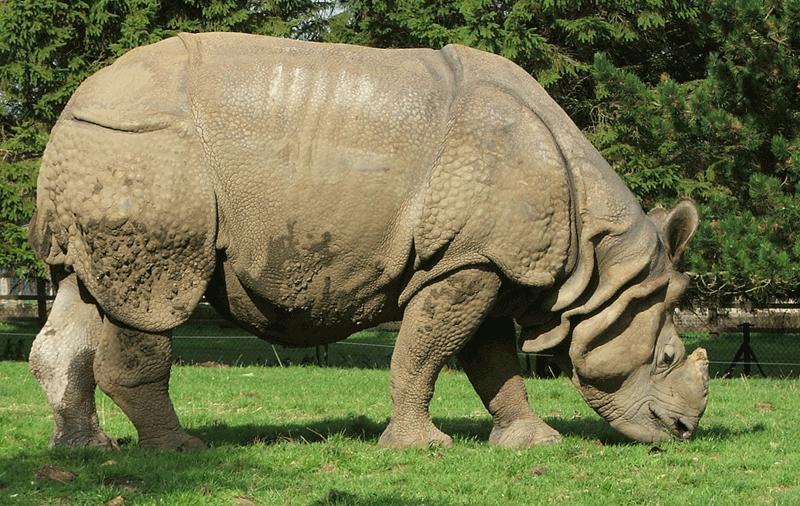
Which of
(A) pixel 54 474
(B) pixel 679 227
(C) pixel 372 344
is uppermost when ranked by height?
(B) pixel 679 227

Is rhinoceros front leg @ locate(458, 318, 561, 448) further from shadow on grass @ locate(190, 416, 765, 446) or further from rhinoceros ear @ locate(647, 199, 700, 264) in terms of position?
rhinoceros ear @ locate(647, 199, 700, 264)

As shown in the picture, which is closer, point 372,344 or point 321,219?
point 321,219

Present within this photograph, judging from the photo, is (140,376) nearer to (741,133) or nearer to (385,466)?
(385,466)

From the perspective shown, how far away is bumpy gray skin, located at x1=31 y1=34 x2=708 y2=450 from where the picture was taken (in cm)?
774

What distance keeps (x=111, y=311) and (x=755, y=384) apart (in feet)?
35.4

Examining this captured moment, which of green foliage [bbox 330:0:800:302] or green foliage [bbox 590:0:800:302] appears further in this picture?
green foliage [bbox 330:0:800:302]

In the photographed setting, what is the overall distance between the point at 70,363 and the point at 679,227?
14.8 feet

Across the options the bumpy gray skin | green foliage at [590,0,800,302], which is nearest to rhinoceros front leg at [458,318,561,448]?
the bumpy gray skin

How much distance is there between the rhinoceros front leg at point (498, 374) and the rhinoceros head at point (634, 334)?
0.30 metres

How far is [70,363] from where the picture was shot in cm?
830

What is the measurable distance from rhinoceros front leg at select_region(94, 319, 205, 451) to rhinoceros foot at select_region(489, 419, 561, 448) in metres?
2.42

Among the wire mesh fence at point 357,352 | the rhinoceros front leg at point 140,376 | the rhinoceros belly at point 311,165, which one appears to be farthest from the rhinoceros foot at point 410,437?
the wire mesh fence at point 357,352

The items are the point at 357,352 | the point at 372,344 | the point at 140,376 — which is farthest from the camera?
the point at 357,352

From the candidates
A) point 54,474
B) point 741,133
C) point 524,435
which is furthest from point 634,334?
point 741,133
